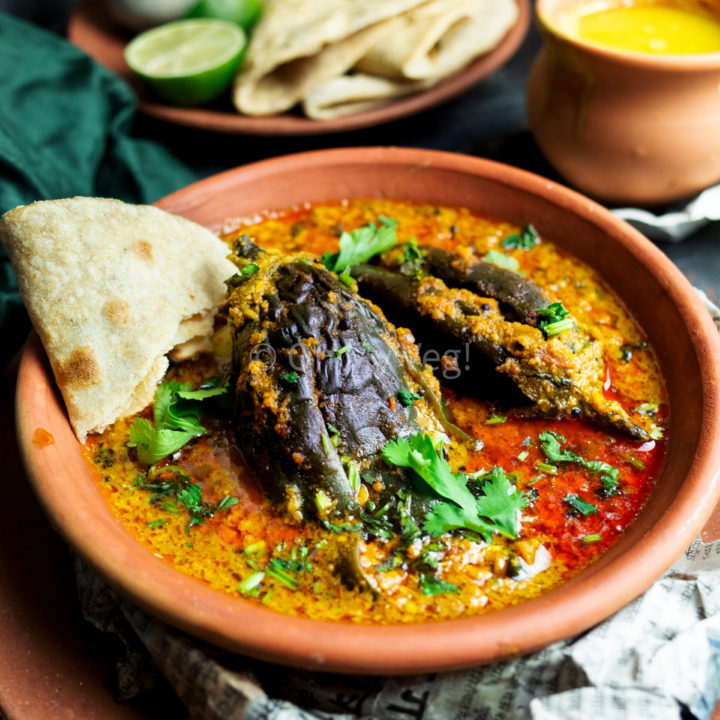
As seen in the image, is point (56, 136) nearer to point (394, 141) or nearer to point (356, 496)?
point (394, 141)

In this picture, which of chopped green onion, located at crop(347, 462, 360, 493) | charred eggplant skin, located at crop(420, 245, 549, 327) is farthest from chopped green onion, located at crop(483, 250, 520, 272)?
chopped green onion, located at crop(347, 462, 360, 493)

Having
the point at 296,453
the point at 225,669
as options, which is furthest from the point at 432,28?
the point at 225,669

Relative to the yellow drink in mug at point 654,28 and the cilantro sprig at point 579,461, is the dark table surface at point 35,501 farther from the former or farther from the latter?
the cilantro sprig at point 579,461

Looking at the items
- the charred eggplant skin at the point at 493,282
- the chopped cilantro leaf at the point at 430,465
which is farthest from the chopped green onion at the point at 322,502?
the charred eggplant skin at the point at 493,282

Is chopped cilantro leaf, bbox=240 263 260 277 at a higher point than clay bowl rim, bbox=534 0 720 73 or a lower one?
lower

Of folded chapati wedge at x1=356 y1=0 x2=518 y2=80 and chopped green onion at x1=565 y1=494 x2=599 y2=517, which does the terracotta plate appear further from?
chopped green onion at x1=565 y1=494 x2=599 y2=517
